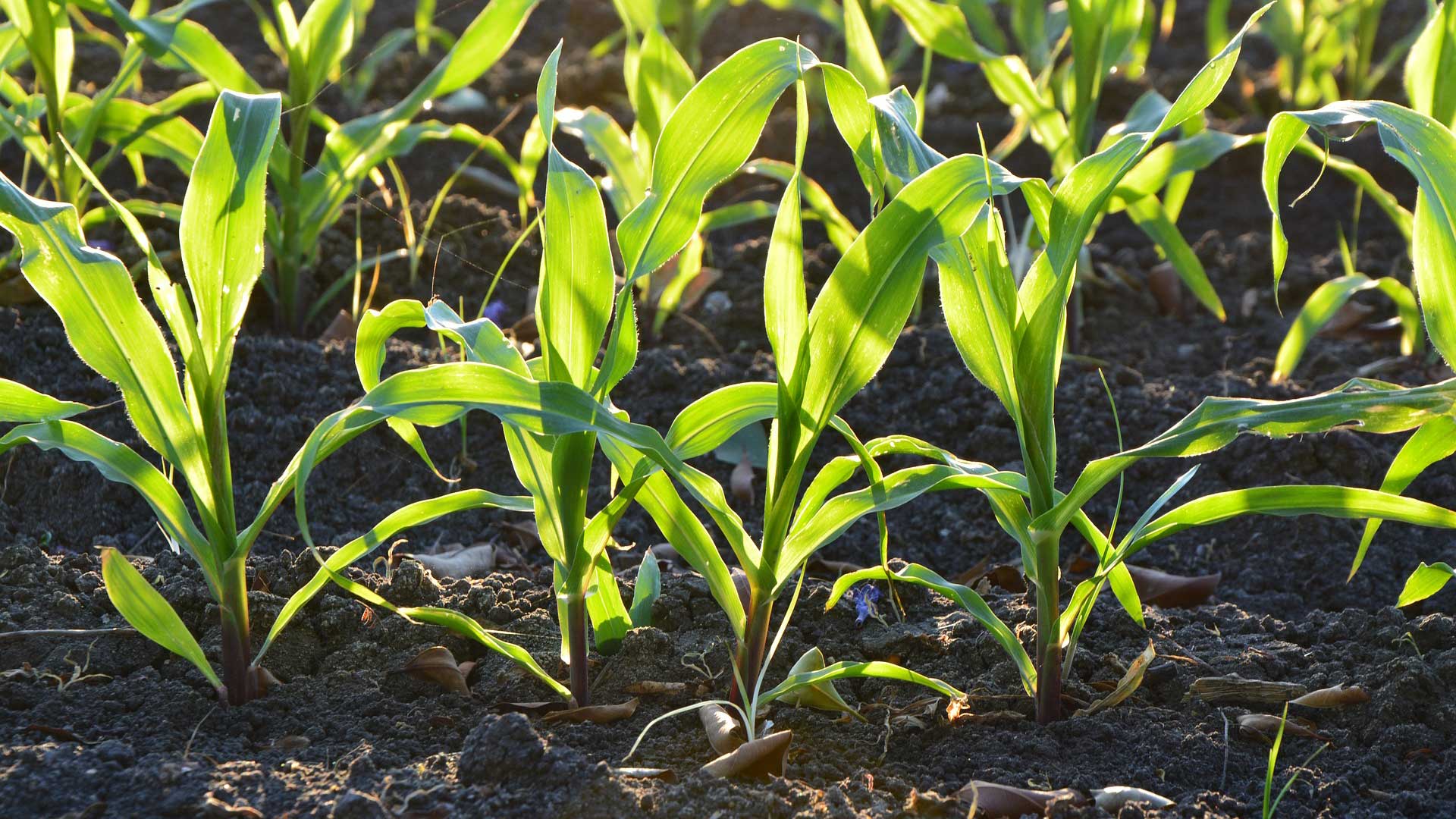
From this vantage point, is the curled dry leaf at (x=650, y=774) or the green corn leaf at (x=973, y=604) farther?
the green corn leaf at (x=973, y=604)

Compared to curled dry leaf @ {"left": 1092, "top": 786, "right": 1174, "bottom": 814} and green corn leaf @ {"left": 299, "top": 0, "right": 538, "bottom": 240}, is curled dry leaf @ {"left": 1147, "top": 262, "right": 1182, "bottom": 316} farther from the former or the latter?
curled dry leaf @ {"left": 1092, "top": 786, "right": 1174, "bottom": 814}

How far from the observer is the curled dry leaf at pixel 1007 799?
A: 1.32 metres

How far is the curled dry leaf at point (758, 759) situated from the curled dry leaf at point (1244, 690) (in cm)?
54

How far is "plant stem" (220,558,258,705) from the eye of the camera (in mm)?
1429

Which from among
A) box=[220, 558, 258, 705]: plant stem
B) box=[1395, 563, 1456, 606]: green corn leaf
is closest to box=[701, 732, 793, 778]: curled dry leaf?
box=[220, 558, 258, 705]: plant stem

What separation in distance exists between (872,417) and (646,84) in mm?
786

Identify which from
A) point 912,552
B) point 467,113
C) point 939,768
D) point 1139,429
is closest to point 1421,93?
point 1139,429

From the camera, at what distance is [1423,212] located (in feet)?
4.86

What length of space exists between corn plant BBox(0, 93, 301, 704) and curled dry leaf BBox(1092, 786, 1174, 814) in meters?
0.91

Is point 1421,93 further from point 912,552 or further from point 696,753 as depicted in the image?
point 696,753

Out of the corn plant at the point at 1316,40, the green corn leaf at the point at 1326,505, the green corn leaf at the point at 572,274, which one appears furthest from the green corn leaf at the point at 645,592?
the corn plant at the point at 1316,40

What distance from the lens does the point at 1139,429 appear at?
245cm

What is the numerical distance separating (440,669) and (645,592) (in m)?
0.27

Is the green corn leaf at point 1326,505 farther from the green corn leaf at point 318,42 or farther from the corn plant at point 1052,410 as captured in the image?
the green corn leaf at point 318,42
